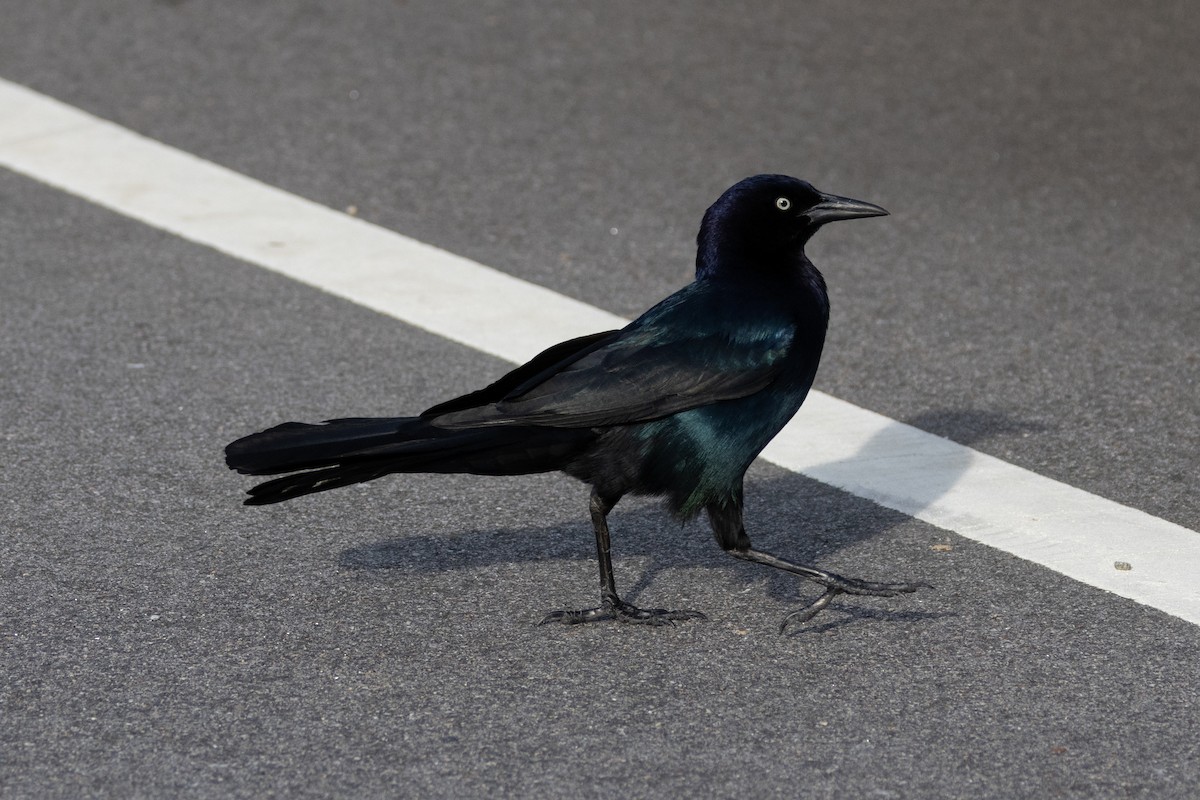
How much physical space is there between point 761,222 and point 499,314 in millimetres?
2288

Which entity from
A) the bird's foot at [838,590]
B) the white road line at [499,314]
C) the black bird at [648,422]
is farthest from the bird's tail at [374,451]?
the white road line at [499,314]

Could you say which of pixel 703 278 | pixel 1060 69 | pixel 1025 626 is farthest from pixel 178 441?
pixel 1060 69

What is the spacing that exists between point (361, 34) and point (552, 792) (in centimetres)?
714

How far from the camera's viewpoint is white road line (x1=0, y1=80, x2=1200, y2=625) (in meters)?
4.77

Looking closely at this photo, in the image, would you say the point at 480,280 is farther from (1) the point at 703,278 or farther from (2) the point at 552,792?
(2) the point at 552,792

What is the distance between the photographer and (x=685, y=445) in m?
4.23

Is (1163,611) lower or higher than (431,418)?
lower

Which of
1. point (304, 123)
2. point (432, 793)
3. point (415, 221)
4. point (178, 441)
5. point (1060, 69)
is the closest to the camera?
point (432, 793)

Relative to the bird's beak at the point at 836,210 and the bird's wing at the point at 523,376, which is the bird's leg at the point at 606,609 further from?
the bird's beak at the point at 836,210

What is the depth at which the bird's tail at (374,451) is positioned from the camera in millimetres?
4141

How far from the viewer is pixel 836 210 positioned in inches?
177

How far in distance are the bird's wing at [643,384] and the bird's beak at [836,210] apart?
360 mm

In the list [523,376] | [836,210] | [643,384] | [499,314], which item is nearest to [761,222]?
[836,210]

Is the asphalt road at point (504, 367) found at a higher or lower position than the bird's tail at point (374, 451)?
lower
